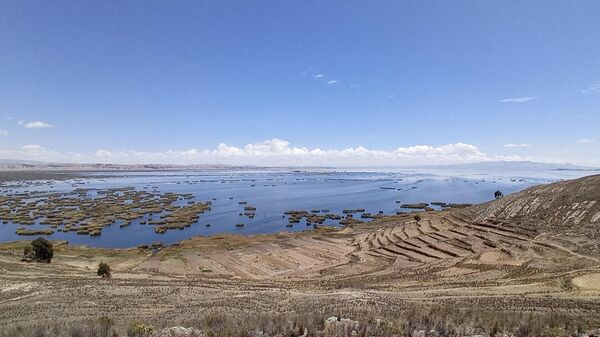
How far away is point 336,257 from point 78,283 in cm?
2668

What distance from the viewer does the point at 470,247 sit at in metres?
40.4

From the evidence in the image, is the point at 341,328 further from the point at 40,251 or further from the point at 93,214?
the point at 93,214

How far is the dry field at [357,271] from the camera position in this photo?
17234 millimetres

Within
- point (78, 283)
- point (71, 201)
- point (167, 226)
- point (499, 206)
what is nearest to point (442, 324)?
point (78, 283)

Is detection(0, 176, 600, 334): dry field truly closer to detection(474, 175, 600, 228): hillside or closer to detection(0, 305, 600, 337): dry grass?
detection(474, 175, 600, 228): hillside

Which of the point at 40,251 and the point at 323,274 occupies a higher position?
the point at 40,251

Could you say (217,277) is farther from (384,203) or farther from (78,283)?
(384,203)

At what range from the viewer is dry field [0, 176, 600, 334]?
17234 mm

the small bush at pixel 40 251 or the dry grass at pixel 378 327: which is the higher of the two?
the dry grass at pixel 378 327

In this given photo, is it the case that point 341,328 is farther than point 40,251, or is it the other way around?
point 40,251

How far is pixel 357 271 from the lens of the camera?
35625 millimetres

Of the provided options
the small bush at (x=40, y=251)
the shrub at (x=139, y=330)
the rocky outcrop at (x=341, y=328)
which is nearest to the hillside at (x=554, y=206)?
the rocky outcrop at (x=341, y=328)

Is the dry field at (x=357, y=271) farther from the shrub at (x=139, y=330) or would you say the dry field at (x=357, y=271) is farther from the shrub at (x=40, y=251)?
the shrub at (x=139, y=330)

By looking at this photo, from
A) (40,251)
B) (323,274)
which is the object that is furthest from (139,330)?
(40,251)
